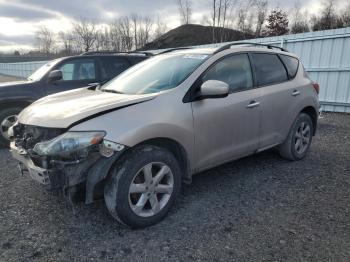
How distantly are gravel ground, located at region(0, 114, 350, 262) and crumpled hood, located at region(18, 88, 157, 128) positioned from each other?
103 cm

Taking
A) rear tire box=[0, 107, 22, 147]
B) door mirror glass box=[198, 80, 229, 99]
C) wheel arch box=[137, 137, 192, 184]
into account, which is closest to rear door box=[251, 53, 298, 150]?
door mirror glass box=[198, 80, 229, 99]

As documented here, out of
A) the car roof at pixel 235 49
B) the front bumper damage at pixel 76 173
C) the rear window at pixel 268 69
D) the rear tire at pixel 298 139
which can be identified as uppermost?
the car roof at pixel 235 49

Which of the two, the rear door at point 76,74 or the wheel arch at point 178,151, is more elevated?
the rear door at point 76,74

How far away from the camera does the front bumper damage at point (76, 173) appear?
8.44 feet

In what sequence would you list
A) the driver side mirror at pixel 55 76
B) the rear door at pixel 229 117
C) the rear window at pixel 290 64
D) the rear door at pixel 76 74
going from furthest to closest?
the rear door at pixel 76 74
the driver side mirror at pixel 55 76
the rear window at pixel 290 64
the rear door at pixel 229 117

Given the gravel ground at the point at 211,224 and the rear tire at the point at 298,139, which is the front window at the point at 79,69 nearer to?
Answer: the gravel ground at the point at 211,224

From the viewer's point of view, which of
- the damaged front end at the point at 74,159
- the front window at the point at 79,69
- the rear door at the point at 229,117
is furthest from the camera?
the front window at the point at 79,69

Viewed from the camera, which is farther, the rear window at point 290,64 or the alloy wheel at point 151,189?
the rear window at point 290,64

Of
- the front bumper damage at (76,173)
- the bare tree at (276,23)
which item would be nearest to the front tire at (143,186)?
the front bumper damage at (76,173)

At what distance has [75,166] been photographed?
2574 mm

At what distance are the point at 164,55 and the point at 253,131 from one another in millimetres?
1538

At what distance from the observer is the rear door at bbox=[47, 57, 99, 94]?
6254 millimetres

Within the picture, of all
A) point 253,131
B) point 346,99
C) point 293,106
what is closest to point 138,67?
point 253,131

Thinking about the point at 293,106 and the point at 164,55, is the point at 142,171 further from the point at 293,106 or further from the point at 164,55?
the point at 293,106
